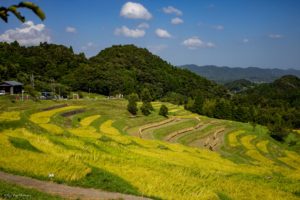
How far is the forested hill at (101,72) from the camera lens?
328ft

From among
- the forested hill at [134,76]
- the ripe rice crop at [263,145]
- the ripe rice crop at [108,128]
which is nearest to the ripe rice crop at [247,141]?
the ripe rice crop at [263,145]

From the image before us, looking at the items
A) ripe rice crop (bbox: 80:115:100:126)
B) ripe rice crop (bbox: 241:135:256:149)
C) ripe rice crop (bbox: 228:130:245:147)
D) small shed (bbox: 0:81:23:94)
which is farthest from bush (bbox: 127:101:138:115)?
small shed (bbox: 0:81:23:94)

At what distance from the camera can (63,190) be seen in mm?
14281

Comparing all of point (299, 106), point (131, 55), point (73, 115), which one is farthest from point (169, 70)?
point (73, 115)

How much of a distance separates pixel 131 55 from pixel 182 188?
145 m

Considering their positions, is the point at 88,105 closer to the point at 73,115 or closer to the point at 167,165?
the point at 73,115

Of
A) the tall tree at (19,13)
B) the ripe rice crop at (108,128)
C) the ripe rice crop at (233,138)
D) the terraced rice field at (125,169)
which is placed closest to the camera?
the tall tree at (19,13)

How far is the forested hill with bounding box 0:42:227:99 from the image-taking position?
100062 mm

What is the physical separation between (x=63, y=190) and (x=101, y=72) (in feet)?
313

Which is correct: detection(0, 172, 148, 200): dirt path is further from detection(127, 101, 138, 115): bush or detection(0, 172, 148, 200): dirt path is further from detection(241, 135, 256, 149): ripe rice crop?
detection(127, 101, 138, 115): bush

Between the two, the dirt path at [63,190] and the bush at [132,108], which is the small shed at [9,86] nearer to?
the bush at [132,108]

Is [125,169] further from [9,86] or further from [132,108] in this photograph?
[9,86]

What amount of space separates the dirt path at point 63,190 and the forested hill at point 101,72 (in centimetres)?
6389

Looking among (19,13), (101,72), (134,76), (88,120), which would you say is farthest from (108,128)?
(134,76)
